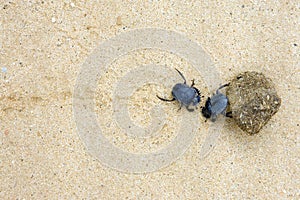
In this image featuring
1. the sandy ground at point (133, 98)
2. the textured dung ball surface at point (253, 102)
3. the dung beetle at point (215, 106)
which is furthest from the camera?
the sandy ground at point (133, 98)

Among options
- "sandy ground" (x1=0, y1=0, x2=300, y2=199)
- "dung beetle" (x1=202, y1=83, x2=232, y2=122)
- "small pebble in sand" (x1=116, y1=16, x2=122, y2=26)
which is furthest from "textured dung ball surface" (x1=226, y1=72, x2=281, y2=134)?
"small pebble in sand" (x1=116, y1=16, x2=122, y2=26)

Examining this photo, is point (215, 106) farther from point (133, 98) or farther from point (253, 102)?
point (133, 98)

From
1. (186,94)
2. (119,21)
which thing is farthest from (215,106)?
(119,21)

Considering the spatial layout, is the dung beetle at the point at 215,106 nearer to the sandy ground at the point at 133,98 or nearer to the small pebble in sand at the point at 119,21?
the sandy ground at the point at 133,98

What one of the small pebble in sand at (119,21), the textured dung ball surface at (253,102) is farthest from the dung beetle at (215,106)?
the small pebble in sand at (119,21)

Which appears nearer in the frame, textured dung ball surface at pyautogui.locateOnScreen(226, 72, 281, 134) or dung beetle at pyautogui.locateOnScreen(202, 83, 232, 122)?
textured dung ball surface at pyautogui.locateOnScreen(226, 72, 281, 134)

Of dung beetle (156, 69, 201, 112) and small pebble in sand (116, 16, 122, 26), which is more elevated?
small pebble in sand (116, 16, 122, 26)

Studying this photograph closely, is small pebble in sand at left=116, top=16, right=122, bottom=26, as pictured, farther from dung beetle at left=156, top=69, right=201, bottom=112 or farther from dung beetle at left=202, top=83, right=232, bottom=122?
dung beetle at left=202, top=83, right=232, bottom=122
